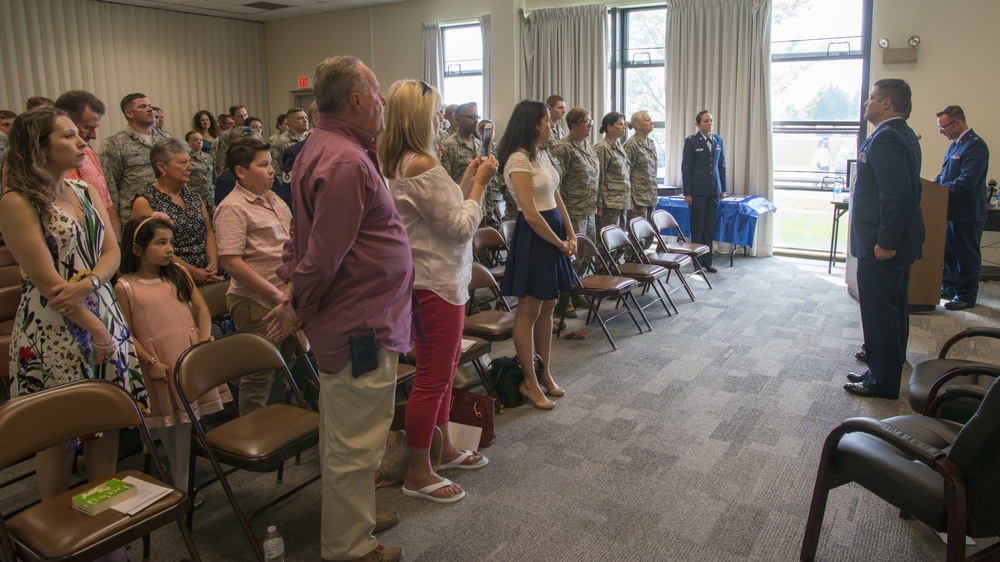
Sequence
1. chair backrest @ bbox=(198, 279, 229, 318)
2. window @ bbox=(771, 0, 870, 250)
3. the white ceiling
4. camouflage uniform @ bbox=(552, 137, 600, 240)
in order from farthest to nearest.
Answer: the white ceiling < window @ bbox=(771, 0, 870, 250) < camouflage uniform @ bbox=(552, 137, 600, 240) < chair backrest @ bbox=(198, 279, 229, 318)

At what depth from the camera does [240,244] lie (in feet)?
8.84

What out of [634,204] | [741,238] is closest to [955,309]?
[741,238]

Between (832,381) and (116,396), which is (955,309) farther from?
(116,396)

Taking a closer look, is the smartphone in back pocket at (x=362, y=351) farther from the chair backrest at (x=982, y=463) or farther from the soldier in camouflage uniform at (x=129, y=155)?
the soldier in camouflage uniform at (x=129, y=155)

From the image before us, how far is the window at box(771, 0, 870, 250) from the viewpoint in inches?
274

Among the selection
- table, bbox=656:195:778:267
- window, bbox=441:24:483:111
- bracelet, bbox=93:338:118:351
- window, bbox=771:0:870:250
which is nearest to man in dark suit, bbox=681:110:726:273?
table, bbox=656:195:778:267

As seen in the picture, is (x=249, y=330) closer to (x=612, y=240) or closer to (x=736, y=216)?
(x=612, y=240)

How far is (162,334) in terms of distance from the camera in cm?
254

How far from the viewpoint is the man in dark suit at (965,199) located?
5363 mm

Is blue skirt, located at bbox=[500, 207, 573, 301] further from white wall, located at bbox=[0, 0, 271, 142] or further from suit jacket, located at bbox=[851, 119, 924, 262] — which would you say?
white wall, located at bbox=[0, 0, 271, 142]

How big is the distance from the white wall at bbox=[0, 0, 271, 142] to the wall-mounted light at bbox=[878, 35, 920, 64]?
8.56 metres

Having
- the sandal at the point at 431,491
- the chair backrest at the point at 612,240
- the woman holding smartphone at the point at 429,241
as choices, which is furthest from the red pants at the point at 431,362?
the chair backrest at the point at 612,240

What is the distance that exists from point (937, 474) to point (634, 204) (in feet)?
15.8

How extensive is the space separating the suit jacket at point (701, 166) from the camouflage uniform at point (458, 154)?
214cm
